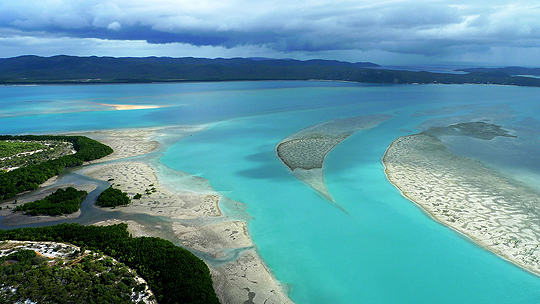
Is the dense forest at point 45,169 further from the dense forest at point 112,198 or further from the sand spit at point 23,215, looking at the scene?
the dense forest at point 112,198

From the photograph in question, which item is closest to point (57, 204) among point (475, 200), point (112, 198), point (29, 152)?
point (112, 198)

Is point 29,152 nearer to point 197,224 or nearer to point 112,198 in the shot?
point 112,198

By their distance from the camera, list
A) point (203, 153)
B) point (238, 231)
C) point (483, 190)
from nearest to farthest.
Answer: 1. point (238, 231)
2. point (483, 190)
3. point (203, 153)

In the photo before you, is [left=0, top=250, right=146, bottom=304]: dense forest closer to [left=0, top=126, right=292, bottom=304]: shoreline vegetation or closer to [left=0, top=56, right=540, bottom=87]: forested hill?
[left=0, top=126, right=292, bottom=304]: shoreline vegetation

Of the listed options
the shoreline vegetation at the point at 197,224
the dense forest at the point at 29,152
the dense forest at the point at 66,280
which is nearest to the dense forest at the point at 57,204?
the shoreline vegetation at the point at 197,224

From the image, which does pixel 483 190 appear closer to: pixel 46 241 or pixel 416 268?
pixel 416 268

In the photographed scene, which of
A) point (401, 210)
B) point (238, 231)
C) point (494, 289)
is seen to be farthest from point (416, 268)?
point (238, 231)
